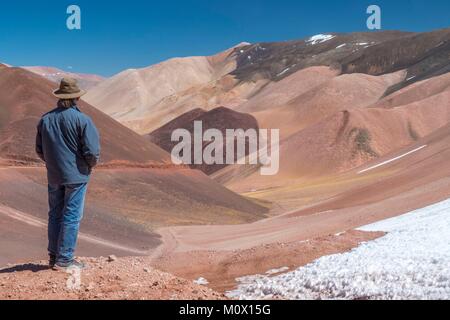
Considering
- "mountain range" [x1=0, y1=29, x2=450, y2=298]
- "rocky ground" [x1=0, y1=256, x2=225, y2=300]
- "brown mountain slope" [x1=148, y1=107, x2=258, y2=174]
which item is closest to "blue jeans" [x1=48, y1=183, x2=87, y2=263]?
"rocky ground" [x1=0, y1=256, x2=225, y2=300]

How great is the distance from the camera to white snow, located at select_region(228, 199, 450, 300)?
20.5ft

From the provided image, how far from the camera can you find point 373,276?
680 cm

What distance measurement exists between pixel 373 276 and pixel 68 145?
12.0 ft

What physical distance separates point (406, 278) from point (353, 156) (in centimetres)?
4601

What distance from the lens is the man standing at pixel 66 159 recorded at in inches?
259

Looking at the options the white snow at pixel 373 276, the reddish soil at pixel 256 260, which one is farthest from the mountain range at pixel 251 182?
the white snow at pixel 373 276

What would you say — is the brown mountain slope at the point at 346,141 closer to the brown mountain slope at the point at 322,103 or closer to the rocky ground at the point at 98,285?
the brown mountain slope at the point at 322,103

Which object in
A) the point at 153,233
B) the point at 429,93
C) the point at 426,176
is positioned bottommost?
the point at 153,233

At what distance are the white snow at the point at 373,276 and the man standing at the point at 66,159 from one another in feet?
6.47

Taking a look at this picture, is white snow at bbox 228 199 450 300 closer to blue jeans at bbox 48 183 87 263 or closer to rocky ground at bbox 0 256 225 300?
rocky ground at bbox 0 256 225 300

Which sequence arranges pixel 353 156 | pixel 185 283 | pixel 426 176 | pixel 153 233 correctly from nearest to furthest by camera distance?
pixel 185 283 < pixel 153 233 < pixel 426 176 < pixel 353 156

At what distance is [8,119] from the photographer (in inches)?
1065
